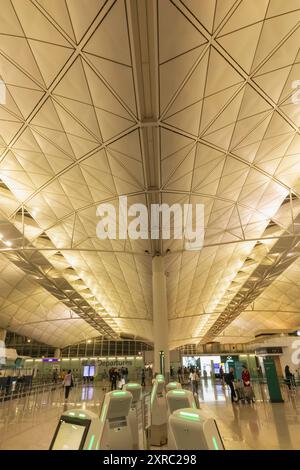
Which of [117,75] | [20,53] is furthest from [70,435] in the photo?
[20,53]

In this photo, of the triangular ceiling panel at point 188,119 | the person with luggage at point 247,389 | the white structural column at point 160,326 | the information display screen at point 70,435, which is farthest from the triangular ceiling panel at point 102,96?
the person with luggage at point 247,389

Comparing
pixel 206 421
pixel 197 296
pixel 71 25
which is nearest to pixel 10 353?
pixel 197 296

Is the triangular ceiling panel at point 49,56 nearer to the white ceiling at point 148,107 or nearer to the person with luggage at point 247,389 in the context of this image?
the white ceiling at point 148,107

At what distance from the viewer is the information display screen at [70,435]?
3.06 meters

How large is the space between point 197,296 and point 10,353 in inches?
971

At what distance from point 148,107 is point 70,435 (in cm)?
1093

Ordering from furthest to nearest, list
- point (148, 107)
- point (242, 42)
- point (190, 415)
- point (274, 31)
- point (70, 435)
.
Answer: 1. point (148, 107)
2. point (242, 42)
3. point (274, 31)
4. point (70, 435)
5. point (190, 415)

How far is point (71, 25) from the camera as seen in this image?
29.2ft

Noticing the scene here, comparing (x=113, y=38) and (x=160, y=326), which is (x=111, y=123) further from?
(x=160, y=326)

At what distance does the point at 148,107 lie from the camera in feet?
37.3

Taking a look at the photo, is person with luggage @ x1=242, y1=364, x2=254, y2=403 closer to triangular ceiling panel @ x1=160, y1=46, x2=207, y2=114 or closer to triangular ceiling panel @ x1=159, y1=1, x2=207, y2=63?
triangular ceiling panel @ x1=160, y1=46, x2=207, y2=114

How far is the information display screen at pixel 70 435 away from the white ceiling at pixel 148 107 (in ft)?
31.6

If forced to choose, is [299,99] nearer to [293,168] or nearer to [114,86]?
[293,168]

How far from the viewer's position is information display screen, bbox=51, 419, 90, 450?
10.1 feet
